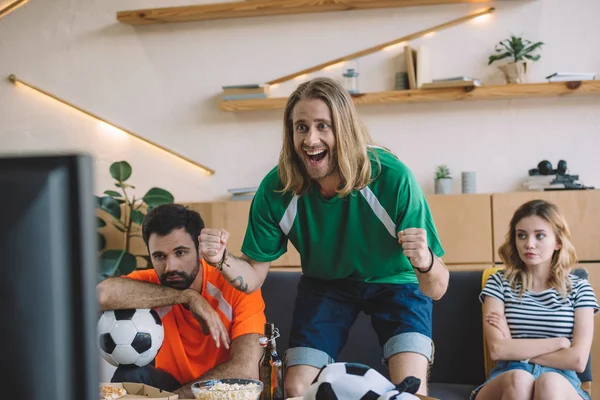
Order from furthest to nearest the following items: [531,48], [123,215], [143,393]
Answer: [123,215]
[531,48]
[143,393]

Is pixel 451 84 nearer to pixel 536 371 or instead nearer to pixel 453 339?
pixel 453 339

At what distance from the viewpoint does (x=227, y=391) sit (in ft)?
6.12

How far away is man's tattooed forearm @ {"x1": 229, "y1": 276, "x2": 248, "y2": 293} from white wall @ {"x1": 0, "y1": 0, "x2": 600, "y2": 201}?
222 cm

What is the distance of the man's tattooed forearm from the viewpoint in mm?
2404

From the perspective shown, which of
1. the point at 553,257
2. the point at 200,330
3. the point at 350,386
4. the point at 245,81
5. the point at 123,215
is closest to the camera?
the point at 350,386

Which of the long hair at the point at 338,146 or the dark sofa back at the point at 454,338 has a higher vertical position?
the long hair at the point at 338,146

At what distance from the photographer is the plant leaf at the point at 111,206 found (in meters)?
4.20

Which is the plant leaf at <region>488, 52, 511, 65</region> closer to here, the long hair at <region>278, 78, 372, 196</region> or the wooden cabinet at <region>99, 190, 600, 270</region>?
the wooden cabinet at <region>99, 190, 600, 270</region>

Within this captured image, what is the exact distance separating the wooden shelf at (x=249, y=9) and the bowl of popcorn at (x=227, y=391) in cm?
293

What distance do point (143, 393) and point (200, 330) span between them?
2.18ft

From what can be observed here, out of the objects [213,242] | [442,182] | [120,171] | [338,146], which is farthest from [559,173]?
[213,242]

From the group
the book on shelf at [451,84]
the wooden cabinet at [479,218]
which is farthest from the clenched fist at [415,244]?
the book on shelf at [451,84]

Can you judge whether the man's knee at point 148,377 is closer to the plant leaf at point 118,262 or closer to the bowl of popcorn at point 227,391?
the bowl of popcorn at point 227,391

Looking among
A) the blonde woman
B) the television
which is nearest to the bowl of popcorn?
the blonde woman
